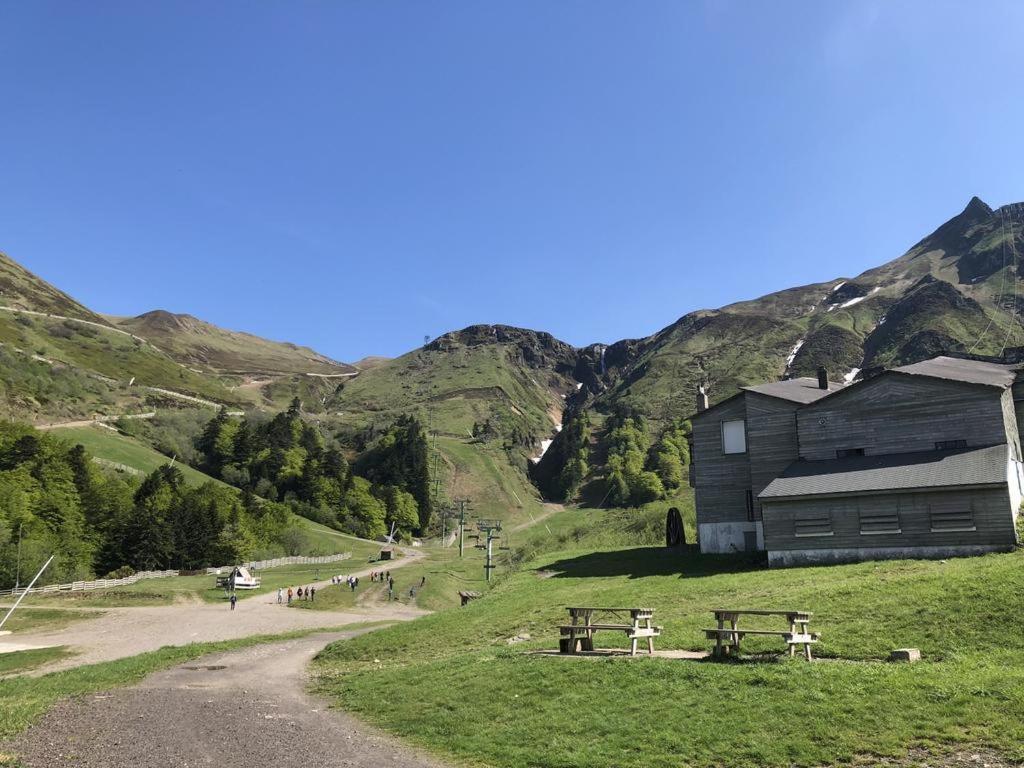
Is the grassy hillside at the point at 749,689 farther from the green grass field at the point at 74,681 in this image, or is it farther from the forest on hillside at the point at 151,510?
the forest on hillside at the point at 151,510

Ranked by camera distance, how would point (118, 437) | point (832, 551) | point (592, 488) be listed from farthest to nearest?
point (592, 488)
point (118, 437)
point (832, 551)

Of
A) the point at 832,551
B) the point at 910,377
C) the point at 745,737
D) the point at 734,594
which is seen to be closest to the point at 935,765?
the point at 745,737

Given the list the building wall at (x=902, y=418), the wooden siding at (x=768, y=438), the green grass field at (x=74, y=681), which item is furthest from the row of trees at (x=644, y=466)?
the green grass field at (x=74, y=681)

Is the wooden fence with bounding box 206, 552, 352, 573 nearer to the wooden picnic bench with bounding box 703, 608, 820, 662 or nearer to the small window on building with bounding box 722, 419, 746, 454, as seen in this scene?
the small window on building with bounding box 722, 419, 746, 454

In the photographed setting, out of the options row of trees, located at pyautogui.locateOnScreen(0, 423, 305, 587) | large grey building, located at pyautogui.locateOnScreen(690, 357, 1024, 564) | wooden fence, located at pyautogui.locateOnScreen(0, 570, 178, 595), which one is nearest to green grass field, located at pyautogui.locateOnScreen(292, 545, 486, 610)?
wooden fence, located at pyautogui.locateOnScreen(0, 570, 178, 595)

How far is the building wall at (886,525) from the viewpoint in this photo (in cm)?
2988

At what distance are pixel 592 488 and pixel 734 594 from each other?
151909mm

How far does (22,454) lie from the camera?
263 feet

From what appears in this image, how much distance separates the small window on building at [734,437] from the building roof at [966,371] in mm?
10409

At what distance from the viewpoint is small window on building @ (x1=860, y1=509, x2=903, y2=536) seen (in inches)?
1266

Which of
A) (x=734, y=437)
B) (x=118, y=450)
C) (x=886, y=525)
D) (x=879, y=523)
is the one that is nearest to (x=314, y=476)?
(x=118, y=450)

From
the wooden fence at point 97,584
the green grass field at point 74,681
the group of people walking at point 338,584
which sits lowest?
the group of people walking at point 338,584

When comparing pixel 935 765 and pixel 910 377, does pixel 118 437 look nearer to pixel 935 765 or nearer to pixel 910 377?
pixel 910 377

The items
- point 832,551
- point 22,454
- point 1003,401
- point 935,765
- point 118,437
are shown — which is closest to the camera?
point 935,765
